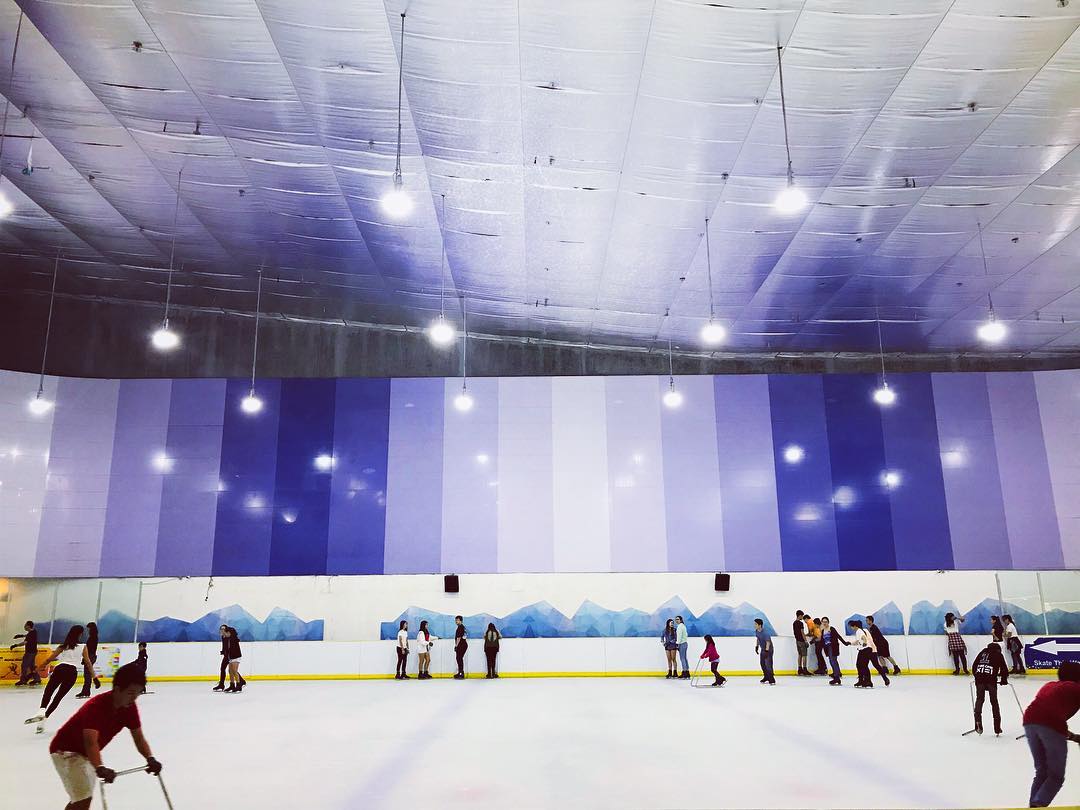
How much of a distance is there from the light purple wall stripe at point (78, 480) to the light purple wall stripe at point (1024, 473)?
855 inches

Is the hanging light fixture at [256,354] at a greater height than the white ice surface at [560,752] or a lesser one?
greater

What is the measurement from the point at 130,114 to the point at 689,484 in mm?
13647

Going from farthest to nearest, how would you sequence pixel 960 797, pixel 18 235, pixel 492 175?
pixel 18 235
pixel 492 175
pixel 960 797

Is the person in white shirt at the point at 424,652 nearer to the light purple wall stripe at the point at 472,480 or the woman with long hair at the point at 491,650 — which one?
the woman with long hair at the point at 491,650

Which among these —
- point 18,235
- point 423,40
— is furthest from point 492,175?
point 18,235

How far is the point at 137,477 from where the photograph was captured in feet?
58.7

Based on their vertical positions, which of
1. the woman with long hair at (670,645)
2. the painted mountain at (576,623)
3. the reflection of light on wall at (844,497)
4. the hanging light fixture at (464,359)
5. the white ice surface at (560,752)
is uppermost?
the hanging light fixture at (464,359)

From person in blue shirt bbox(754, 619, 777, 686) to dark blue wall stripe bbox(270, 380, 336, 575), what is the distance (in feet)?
32.8

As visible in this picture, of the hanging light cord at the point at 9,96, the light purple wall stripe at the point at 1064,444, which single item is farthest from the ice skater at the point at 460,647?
the light purple wall stripe at the point at 1064,444

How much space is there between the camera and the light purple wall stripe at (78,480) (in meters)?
17.2

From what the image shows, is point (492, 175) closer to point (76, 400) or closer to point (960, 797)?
point (960, 797)

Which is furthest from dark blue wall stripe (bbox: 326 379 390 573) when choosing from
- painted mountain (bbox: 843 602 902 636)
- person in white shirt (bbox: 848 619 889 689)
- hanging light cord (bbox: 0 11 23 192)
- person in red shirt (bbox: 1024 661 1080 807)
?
person in red shirt (bbox: 1024 661 1080 807)

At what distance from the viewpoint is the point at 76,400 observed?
1802 cm

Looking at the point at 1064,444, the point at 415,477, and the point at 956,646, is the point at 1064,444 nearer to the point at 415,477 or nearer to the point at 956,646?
the point at 956,646
